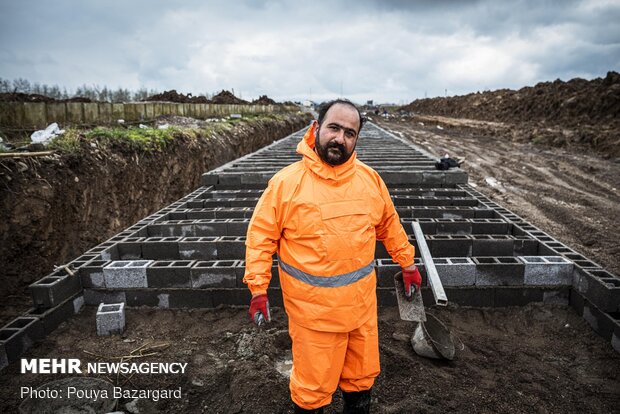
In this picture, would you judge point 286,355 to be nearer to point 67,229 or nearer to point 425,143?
point 67,229

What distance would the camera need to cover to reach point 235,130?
15.0 metres

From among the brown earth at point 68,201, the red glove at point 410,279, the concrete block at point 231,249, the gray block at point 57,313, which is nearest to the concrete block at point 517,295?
the red glove at point 410,279

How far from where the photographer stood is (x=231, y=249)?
4.25 meters

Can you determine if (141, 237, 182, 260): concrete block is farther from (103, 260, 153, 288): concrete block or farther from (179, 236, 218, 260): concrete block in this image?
(103, 260, 153, 288): concrete block

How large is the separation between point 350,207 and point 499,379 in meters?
1.79

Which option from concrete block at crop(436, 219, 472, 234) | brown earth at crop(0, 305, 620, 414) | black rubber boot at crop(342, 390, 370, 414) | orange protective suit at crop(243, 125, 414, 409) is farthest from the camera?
concrete block at crop(436, 219, 472, 234)

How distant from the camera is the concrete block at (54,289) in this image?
333 cm

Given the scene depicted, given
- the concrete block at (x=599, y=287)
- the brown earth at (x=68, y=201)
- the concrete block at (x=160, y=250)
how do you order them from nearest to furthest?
1. the concrete block at (x=599, y=287)
2. the concrete block at (x=160, y=250)
3. the brown earth at (x=68, y=201)

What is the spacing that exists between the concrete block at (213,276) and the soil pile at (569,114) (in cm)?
1568

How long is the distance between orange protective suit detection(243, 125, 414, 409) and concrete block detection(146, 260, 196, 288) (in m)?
1.83

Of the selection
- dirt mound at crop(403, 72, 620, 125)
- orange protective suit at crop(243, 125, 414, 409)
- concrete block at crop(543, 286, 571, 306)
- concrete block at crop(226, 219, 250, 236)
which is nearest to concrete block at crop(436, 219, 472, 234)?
concrete block at crop(543, 286, 571, 306)

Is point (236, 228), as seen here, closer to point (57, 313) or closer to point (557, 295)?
point (57, 313)

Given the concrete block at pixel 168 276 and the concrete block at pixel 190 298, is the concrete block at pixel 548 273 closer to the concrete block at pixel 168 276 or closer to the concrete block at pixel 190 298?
the concrete block at pixel 190 298

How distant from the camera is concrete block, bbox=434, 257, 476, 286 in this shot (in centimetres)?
359
